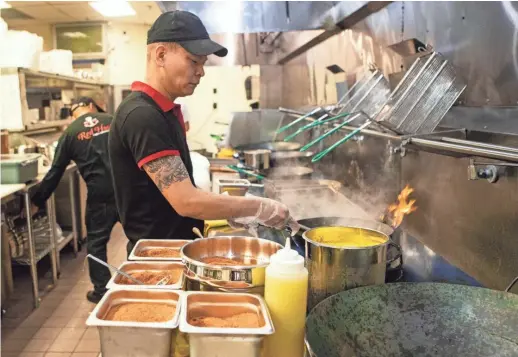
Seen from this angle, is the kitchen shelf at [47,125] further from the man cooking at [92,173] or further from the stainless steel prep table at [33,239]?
the man cooking at [92,173]

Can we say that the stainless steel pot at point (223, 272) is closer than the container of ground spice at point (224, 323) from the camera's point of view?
No

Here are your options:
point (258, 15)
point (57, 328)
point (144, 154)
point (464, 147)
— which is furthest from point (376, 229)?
point (258, 15)

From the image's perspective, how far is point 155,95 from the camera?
1.73 m

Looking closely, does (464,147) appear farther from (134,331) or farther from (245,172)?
(245,172)

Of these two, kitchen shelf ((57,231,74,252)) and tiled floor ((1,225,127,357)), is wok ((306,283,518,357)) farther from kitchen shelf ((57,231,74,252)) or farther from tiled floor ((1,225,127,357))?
kitchen shelf ((57,231,74,252))

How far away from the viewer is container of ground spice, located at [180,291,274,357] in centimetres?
89

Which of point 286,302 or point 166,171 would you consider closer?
point 286,302

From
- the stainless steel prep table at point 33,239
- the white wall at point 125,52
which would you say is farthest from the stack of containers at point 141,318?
the white wall at point 125,52

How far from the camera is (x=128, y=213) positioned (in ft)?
6.03

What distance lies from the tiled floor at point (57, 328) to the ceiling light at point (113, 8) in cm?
498

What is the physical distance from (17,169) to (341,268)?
3.35 meters

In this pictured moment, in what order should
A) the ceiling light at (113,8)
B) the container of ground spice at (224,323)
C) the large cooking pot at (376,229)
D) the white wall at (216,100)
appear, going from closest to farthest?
the container of ground spice at (224,323) → the large cooking pot at (376,229) → the ceiling light at (113,8) → the white wall at (216,100)

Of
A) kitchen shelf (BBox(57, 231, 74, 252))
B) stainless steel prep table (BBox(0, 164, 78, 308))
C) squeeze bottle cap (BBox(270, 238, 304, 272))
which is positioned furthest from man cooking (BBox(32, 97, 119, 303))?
squeeze bottle cap (BBox(270, 238, 304, 272))

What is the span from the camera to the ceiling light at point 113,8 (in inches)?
289
